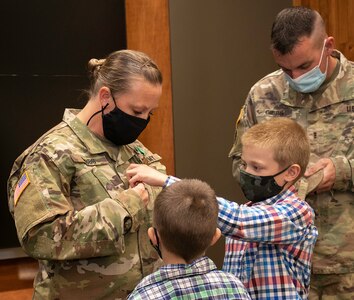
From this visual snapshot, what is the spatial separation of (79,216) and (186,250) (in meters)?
0.42

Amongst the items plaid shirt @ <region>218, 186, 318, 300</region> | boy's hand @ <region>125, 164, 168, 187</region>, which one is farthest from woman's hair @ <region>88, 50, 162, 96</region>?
plaid shirt @ <region>218, 186, 318, 300</region>

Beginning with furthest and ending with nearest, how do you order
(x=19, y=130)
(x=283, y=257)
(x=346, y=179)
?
1. (x=19, y=130)
2. (x=346, y=179)
3. (x=283, y=257)

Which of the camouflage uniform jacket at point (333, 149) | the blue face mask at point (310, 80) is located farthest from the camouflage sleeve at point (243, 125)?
the blue face mask at point (310, 80)

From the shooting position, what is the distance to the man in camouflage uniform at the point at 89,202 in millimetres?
1765

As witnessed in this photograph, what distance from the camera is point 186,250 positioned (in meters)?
1.52

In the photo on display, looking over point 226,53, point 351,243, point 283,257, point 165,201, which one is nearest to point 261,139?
point 283,257

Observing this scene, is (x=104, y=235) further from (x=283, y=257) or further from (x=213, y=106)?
(x=213, y=106)

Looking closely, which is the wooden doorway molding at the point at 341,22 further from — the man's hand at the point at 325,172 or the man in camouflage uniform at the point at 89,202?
the man in camouflage uniform at the point at 89,202

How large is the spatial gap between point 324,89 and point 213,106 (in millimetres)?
1655

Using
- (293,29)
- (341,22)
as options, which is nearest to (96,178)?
(293,29)

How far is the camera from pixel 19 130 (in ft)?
11.0

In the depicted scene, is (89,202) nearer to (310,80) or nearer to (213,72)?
(310,80)

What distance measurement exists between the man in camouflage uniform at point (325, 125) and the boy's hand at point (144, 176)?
2.15ft

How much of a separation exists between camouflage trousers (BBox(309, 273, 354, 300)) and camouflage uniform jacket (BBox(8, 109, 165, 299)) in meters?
0.73
